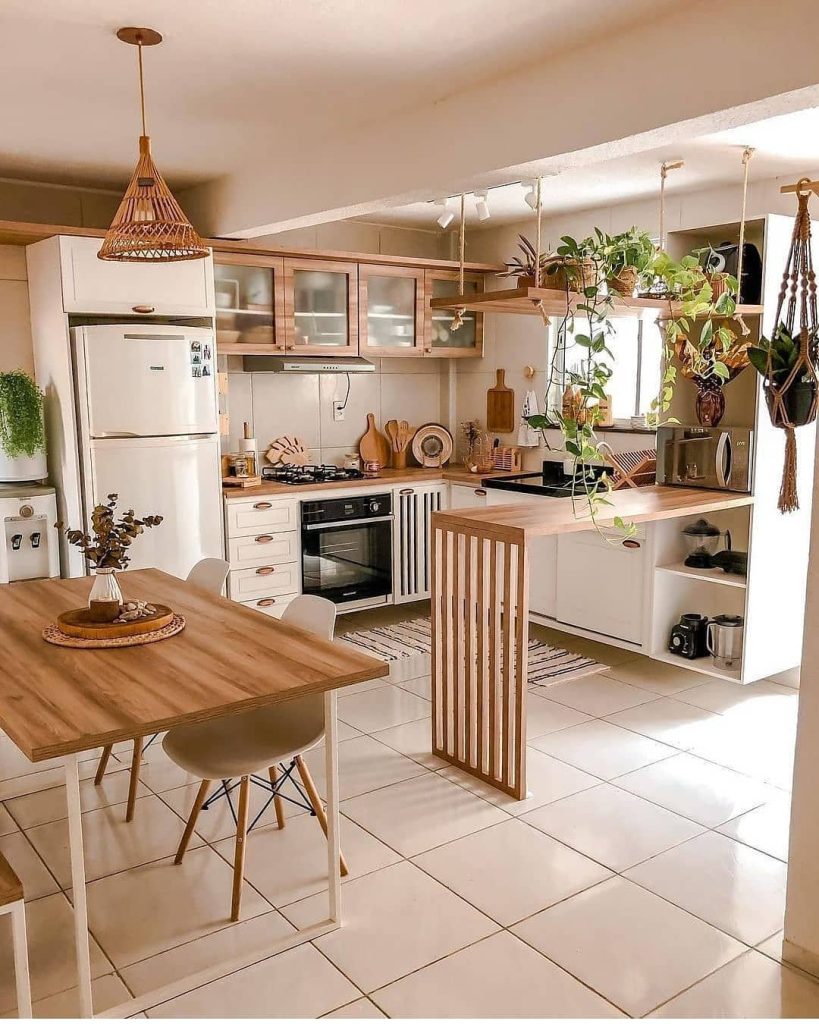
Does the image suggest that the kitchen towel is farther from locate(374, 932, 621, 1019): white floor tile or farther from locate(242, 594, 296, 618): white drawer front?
locate(374, 932, 621, 1019): white floor tile

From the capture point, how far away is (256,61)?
277cm

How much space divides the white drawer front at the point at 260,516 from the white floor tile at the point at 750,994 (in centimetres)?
323

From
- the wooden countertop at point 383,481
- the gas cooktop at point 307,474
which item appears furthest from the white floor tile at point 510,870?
the gas cooktop at point 307,474

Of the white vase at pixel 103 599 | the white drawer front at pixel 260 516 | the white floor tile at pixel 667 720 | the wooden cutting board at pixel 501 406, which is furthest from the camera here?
the wooden cutting board at pixel 501 406

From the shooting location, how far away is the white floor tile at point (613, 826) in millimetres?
2920

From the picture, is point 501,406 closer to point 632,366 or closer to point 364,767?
point 632,366

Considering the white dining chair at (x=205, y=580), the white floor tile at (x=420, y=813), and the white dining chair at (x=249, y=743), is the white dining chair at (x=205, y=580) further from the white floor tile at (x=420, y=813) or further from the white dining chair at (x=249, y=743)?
the white floor tile at (x=420, y=813)

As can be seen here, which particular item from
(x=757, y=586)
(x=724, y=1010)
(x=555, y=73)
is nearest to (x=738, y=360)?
(x=757, y=586)

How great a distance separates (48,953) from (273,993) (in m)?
0.65

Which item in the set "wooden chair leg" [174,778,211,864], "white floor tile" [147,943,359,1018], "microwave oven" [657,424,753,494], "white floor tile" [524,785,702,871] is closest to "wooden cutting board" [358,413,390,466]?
"microwave oven" [657,424,753,494]

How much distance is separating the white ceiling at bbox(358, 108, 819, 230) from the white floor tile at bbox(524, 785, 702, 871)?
220cm

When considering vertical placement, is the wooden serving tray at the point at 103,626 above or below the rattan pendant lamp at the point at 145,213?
below

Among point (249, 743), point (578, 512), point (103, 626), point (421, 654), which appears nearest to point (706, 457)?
point (578, 512)

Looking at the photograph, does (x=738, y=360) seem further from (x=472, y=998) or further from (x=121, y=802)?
(x=121, y=802)
